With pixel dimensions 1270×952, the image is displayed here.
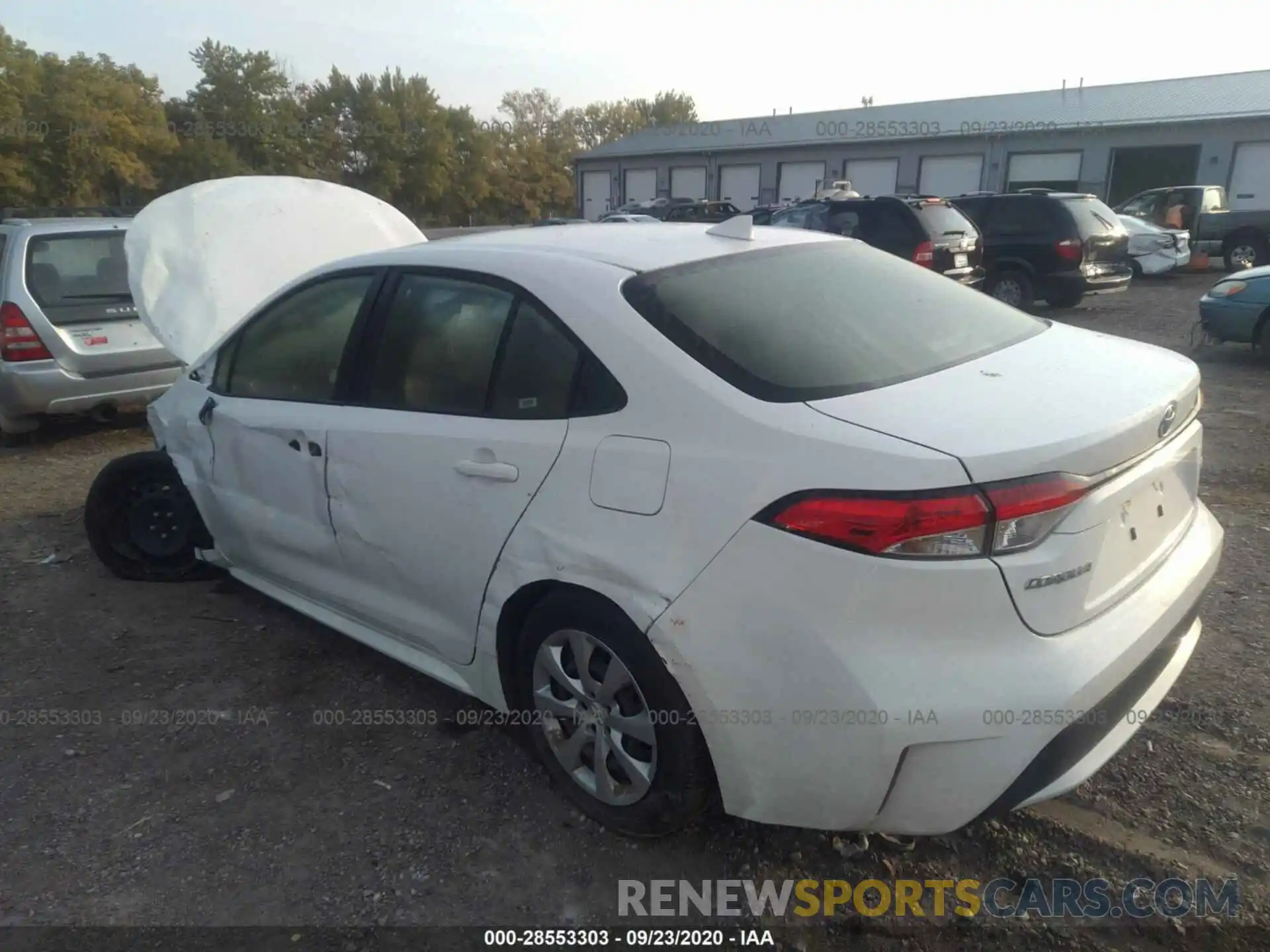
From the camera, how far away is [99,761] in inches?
122

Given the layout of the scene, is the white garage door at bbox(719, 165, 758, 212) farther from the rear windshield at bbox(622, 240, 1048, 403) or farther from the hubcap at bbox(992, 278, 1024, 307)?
the rear windshield at bbox(622, 240, 1048, 403)

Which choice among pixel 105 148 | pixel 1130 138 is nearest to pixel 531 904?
pixel 1130 138

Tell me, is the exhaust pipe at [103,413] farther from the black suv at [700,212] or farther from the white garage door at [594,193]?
the white garage door at [594,193]

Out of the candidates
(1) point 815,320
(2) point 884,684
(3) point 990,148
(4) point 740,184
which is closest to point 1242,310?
(1) point 815,320

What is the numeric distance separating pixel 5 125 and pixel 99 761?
109 ft

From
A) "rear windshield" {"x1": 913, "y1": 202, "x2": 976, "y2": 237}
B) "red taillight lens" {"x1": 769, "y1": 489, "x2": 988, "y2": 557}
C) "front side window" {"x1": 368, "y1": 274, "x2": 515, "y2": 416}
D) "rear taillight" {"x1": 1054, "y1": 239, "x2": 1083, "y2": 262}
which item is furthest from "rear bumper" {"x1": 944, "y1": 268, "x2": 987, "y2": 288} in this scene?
"red taillight lens" {"x1": 769, "y1": 489, "x2": 988, "y2": 557}

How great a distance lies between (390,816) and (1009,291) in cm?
1257

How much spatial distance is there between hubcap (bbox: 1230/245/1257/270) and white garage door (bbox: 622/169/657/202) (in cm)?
2473

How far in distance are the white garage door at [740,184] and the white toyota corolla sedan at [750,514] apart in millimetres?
34196

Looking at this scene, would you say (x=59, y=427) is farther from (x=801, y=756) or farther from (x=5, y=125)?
(x=5, y=125)

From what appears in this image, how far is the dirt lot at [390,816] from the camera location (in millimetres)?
2418

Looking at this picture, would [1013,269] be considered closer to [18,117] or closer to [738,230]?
[738,230]

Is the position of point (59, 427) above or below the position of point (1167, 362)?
below

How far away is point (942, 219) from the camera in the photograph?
11.8 m
